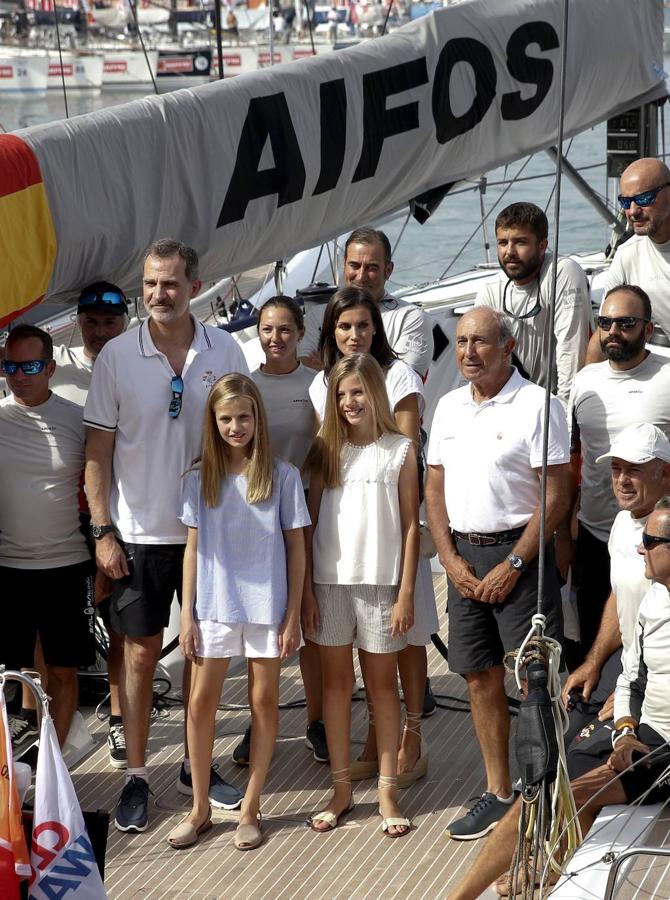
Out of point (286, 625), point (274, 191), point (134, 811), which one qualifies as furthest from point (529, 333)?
point (134, 811)

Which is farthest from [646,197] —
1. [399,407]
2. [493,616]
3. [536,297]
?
[493,616]

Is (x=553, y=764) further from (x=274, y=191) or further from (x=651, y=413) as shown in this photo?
(x=274, y=191)

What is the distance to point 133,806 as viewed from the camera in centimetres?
475

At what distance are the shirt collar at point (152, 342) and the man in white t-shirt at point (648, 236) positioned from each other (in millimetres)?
1606

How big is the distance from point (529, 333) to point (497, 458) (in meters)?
1.06

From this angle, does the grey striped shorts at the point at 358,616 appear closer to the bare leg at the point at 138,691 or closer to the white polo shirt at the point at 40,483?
the bare leg at the point at 138,691

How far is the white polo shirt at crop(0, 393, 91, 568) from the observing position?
4777mm

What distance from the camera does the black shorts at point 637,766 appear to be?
13.1 ft

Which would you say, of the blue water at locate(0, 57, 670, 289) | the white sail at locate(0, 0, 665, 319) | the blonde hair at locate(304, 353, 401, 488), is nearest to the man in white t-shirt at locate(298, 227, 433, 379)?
the white sail at locate(0, 0, 665, 319)

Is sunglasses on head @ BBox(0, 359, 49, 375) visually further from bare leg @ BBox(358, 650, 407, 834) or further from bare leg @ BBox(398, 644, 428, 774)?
bare leg @ BBox(398, 644, 428, 774)

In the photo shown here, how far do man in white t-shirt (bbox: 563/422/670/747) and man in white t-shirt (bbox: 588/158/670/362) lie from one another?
Result: 1130 mm

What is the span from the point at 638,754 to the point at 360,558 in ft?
3.75

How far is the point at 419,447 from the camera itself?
489 cm

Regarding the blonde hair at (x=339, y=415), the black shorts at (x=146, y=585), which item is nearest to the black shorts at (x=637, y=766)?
the blonde hair at (x=339, y=415)
